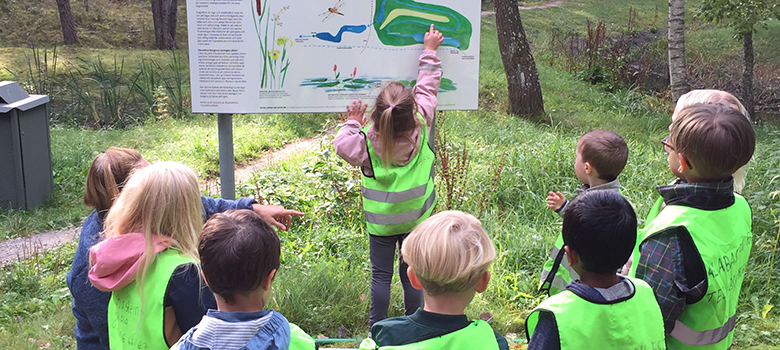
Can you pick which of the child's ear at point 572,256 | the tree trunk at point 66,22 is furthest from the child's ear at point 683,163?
the tree trunk at point 66,22

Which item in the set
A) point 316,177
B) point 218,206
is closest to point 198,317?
point 218,206

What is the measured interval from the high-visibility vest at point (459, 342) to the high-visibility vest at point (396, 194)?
1.38 metres

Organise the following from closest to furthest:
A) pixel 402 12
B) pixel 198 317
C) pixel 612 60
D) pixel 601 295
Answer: pixel 601 295
pixel 198 317
pixel 402 12
pixel 612 60

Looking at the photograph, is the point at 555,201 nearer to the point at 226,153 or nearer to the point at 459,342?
the point at 459,342

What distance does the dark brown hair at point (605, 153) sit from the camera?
9.12 feet

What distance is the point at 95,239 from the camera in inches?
88.8

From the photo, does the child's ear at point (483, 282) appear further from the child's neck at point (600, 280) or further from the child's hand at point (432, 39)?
the child's hand at point (432, 39)

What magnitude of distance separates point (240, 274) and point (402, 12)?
94.1 inches

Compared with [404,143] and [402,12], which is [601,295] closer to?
[404,143]

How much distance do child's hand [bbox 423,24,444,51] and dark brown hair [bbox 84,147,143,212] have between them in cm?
191

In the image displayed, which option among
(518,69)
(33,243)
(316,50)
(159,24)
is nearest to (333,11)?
(316,50)

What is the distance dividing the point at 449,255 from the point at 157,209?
1.03 metres

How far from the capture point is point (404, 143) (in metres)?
3.14

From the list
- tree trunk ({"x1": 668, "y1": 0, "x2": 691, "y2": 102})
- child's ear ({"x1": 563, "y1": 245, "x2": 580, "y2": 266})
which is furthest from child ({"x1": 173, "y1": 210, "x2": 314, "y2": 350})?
tree trunk ({"x1": 668, "y1": 0, "x2": 691, "y2": 102})
